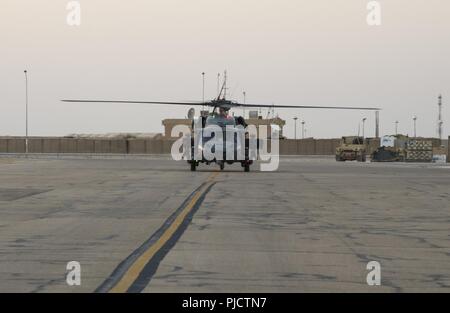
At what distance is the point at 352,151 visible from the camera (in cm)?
8000

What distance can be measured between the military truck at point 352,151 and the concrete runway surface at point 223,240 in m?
51.7

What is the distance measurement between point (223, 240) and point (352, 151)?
217ft

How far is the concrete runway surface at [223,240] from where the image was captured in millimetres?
10758

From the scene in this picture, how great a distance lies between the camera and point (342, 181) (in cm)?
3616

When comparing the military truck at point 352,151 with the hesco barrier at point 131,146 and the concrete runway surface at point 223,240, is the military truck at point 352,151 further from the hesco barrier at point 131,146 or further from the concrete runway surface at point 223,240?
the concrete runway surface at point 223,240

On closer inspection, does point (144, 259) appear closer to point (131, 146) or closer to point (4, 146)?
point (131, 146)

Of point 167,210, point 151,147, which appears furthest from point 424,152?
point 167,210

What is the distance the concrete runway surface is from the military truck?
170 ft

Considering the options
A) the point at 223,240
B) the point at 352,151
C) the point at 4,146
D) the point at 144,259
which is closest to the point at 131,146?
the point at 4,146

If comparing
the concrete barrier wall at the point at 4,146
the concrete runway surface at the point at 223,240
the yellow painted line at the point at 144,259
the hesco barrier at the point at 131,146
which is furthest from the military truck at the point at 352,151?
the yellow painted line at the point at 144,259

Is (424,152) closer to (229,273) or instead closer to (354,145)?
(354,145)

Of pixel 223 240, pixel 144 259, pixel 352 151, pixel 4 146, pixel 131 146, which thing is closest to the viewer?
pixel 144 259

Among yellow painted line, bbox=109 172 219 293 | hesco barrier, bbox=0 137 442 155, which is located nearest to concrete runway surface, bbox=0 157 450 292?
yellow painted line, bbox=109 172 219 293

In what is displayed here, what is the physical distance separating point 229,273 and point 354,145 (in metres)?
70.3
